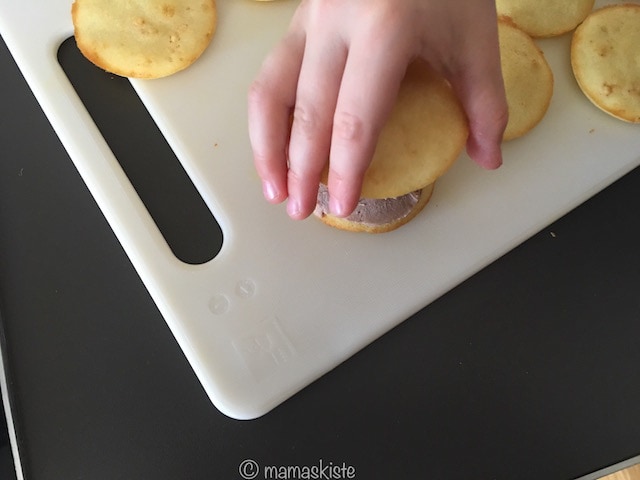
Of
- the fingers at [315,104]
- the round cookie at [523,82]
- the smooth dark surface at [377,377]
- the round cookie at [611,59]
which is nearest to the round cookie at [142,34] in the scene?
the smooth dark surface at [377,377]

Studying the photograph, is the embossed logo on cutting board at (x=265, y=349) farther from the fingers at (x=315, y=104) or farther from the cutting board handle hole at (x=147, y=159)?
the fingers at (x=315, y=104)

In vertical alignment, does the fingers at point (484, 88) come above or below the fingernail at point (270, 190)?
above

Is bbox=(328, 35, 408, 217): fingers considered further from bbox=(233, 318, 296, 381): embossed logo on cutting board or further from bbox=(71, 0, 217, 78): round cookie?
bbox=(71, 0, 217, 78): round cookie

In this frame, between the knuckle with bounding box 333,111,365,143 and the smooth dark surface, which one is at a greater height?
the knuckle with bounding box 333,111,365,143

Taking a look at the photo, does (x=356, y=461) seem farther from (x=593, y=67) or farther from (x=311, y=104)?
(x=593, y=67)

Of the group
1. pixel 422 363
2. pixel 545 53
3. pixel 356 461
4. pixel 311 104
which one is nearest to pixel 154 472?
pixel 356 461

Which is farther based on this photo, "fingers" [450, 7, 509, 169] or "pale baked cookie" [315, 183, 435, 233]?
"pale baked cookie" [315, 183, 435, 233]

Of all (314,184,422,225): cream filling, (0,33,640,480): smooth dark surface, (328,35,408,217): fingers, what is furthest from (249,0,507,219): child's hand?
(0,33,640,480): smooth dark surface
